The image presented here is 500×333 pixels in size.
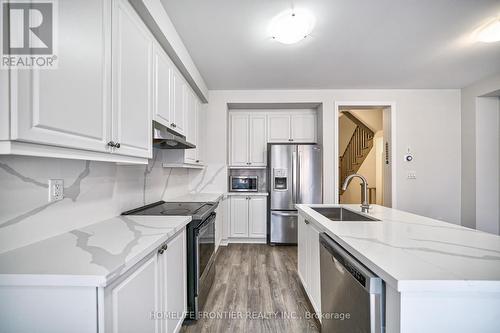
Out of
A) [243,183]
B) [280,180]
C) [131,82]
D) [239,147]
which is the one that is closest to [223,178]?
[243,183]

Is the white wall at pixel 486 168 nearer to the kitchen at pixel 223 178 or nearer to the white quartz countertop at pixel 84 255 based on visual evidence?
the kitchen at pixel 223 178

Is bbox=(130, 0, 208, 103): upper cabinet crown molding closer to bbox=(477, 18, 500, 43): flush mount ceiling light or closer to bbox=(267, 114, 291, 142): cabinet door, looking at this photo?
bbox=(267, 114, 291, 142): cabinet door

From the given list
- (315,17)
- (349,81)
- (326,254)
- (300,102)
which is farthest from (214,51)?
(326,254)

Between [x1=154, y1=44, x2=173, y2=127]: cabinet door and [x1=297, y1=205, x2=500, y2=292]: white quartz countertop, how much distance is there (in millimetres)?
1547

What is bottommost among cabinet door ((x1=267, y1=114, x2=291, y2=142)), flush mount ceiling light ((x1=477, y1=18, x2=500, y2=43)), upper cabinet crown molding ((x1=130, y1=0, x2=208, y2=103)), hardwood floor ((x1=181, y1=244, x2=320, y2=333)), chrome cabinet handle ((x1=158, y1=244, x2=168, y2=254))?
hardwood floor ((x1=181, y1=244, x2=320, y2=333))

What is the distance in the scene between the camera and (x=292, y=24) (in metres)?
1.83

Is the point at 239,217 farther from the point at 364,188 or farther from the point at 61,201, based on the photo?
the point at 61,201

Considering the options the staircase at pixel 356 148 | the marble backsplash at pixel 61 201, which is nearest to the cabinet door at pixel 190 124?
the marble backsplash at pixel 61 201

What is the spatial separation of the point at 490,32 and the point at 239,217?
3.65 meters

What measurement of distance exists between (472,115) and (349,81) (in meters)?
2.07

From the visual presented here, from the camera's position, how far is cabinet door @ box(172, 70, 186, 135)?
85.7 inches

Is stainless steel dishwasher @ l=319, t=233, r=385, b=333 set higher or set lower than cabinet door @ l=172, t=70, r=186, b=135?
lower

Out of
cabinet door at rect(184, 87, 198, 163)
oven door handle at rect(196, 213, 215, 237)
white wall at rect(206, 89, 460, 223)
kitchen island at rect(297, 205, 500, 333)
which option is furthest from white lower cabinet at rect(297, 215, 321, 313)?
white wall at rect(206, 89, 460, 223)

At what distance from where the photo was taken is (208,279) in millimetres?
2049
